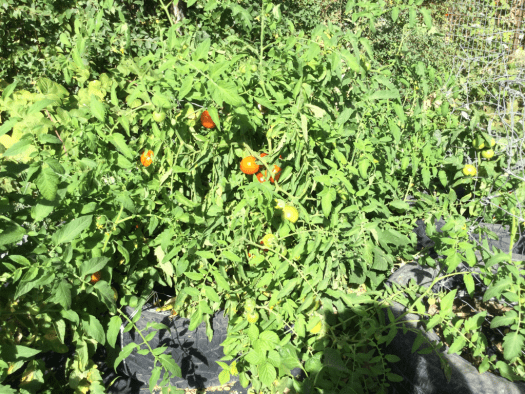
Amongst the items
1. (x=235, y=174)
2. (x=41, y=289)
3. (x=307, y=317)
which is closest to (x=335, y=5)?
(x=235, y=174)

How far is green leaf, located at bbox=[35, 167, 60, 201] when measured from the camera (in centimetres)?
94

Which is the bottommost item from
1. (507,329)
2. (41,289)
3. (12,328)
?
(507,329)

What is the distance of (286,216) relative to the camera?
4.27ft

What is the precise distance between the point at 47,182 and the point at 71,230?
0.61 feet

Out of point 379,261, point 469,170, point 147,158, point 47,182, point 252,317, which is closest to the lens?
point 47,182

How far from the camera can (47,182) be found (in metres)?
0.94

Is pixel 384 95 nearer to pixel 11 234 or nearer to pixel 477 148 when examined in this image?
pixel 477 148

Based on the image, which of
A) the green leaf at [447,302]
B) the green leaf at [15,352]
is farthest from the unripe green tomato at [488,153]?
the green leaf at [15,352]

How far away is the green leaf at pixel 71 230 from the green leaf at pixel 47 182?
0.14 meters

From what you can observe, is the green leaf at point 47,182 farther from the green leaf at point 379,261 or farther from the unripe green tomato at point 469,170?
the unripe green tomato at point 469,170

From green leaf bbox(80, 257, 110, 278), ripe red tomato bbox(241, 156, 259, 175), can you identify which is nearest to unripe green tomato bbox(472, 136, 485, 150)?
ripe red tomato bbox(241, 156, 259, 175)

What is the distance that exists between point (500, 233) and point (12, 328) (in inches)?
86.4

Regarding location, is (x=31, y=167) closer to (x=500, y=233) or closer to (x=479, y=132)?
(x=479, y=132)

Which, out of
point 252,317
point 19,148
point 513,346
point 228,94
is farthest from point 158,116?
point 513,346
